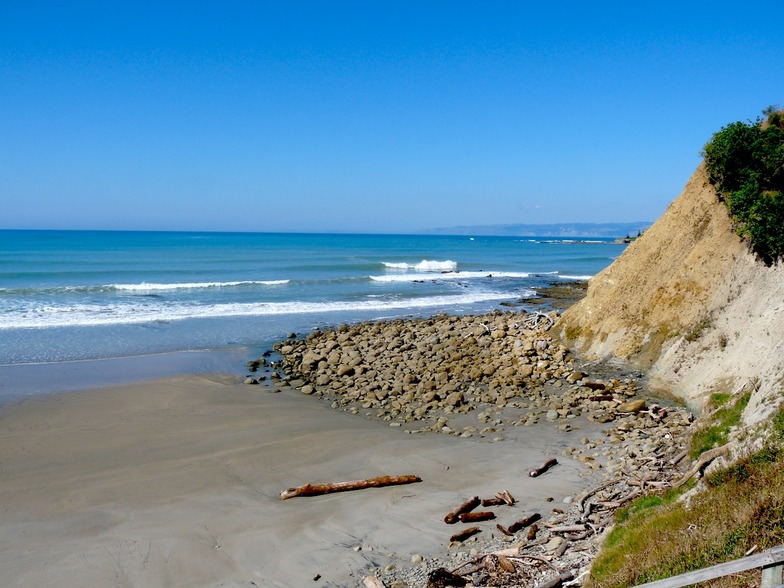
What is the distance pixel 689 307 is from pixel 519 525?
942cm

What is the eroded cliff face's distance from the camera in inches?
505

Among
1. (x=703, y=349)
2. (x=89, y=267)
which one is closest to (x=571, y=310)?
(x=703, y=349)

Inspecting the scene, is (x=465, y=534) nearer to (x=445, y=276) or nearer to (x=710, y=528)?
(x=710, y=528)

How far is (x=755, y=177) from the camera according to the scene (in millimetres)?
14742

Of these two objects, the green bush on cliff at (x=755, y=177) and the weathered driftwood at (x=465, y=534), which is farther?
the green bush on cliff at (x=755, y=177)

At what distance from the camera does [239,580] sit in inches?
295

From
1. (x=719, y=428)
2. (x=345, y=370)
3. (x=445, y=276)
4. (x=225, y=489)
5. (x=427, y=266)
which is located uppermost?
(x=427, y=266)

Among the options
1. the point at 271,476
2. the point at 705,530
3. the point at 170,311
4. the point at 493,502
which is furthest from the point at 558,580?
the point at 170,311

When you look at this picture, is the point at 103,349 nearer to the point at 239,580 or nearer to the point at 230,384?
the point at 230,384

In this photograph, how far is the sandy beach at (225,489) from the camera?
7863 millimetres

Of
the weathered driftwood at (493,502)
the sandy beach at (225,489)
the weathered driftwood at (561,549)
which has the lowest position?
the sandy beach at (225,489)

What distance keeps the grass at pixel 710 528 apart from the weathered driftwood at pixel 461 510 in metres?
2.46

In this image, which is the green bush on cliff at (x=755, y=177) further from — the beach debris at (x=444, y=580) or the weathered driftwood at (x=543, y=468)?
the beach debris at (x=444, y=580)

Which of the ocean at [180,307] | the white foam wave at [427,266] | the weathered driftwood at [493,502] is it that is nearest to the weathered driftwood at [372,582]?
the weathered driftwood at [493,502]
